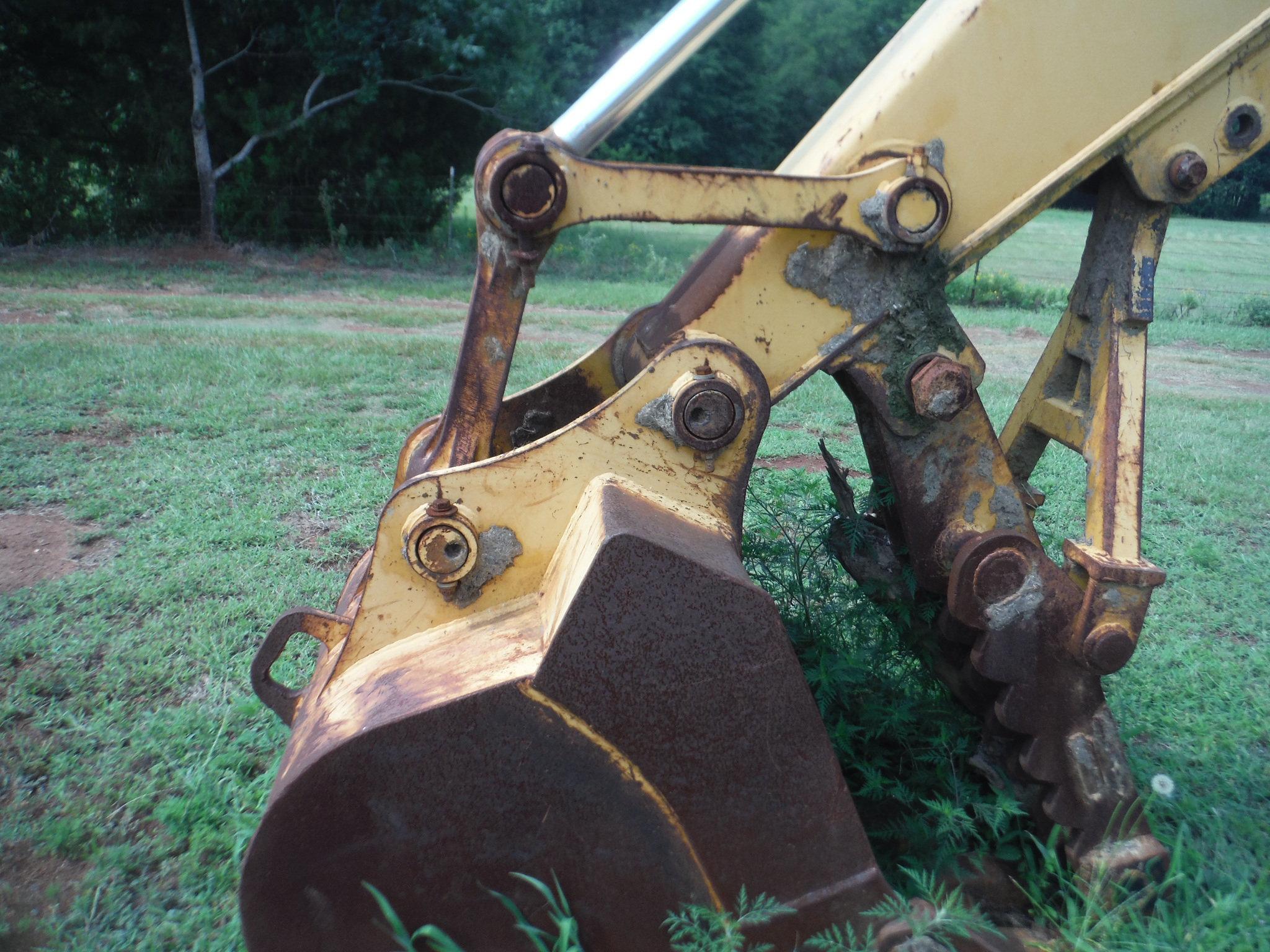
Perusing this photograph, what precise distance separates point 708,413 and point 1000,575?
27.9 inches

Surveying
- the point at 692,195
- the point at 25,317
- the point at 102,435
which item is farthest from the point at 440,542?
the point at 25,317

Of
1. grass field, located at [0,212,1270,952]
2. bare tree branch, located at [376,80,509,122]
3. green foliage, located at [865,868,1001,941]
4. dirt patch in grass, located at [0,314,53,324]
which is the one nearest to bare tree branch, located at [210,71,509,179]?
bare tree branch, located at [376,80,509,122]

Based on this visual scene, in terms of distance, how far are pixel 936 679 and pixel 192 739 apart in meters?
2.12

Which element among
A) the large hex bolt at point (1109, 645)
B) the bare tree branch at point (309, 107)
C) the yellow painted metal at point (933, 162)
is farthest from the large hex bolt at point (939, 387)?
the bare tree branch at point (309, 107)

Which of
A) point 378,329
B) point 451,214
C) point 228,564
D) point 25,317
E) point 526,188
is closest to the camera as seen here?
point 526,188

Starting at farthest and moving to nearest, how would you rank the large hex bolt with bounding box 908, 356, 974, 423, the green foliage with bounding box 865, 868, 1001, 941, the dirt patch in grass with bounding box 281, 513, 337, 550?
the dirt patch in grass with bounding box 281, 513, 337, 550 < the large hex bolt with bounding box 908, 356, 974, 423 < the green foliage with bounding box 865, 868, 1001, 941

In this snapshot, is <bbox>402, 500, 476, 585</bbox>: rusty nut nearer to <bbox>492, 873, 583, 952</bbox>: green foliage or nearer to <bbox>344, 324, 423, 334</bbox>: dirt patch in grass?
<bbox>492, 873, 583, 952</bbox>: green foliage

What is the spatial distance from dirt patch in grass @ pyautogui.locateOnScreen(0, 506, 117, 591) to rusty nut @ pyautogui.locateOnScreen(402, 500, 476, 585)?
278 centimetres

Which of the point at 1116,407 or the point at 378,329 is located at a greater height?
the point at 1116,407

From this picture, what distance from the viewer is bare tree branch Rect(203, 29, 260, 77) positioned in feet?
45.4

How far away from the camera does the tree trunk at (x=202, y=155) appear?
531 inches

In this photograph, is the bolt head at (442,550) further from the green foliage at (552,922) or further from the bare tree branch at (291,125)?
the bare tree branch at (291,125)

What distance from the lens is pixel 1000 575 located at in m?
2.00

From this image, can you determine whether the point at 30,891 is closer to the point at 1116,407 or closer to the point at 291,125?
the point at 1116,407
